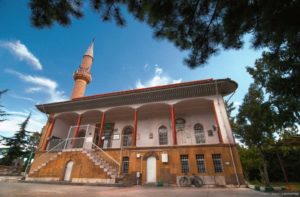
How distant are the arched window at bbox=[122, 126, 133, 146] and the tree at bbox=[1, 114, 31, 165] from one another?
62.9 ft

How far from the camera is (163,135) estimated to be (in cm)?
1450

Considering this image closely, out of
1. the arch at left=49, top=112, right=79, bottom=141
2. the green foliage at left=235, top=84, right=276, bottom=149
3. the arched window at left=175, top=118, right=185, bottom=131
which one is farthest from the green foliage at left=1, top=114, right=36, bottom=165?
the green foliage at left=235, top=84, right=276, bottom=149

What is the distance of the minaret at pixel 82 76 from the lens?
66.3ft

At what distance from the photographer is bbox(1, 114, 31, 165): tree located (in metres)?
23.1

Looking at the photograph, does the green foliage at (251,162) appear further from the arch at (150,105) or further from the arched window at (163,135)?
the arch at (150,105)

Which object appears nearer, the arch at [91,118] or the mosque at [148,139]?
the mosque at [148,139]

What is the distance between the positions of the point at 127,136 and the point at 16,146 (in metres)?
20.3

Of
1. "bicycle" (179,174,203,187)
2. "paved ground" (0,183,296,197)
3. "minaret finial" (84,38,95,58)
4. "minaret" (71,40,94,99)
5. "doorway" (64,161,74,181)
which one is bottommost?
"paved ground" (0,183,296,197)

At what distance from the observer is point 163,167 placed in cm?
1020

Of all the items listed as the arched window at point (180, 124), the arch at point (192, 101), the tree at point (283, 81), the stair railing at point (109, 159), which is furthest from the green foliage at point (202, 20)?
the arched window at point (180, 124)

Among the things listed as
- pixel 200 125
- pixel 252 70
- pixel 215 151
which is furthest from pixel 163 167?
pixel 252 70

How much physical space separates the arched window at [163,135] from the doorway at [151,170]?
3616 mm

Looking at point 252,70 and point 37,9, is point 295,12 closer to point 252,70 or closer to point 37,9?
point 37,9

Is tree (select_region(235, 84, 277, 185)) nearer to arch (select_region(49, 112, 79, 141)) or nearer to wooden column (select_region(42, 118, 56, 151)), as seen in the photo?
arch (select_region(49, 112, 79, 141))
